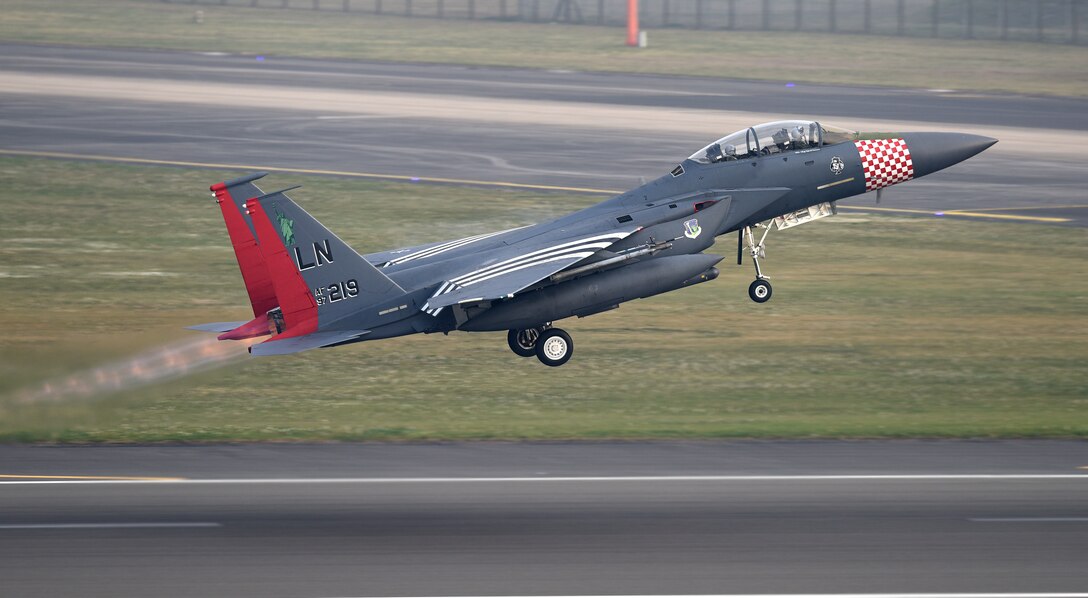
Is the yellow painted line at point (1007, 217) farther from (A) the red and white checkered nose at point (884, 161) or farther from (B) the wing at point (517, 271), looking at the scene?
(B) the wing at point (517, 271)

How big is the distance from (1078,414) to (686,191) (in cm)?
817

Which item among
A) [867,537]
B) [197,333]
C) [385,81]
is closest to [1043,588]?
[867,537]

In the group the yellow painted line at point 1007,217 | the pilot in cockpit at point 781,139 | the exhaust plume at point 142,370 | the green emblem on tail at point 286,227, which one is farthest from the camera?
the yellow painted line at point 1007,217

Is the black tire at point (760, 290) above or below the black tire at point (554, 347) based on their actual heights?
above

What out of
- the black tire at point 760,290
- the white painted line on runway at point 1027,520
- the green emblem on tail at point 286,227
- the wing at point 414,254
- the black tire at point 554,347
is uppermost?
the green emblem on tail at point 286,227

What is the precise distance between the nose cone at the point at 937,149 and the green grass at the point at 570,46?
35.1m

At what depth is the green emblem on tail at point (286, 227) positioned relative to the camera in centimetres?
2320

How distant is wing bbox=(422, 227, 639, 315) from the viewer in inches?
955

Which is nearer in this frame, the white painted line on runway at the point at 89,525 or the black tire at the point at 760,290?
the white painted line on runway at the point at 89,525

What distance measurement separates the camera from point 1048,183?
43125mm

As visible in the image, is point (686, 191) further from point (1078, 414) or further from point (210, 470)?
point (210, 470)

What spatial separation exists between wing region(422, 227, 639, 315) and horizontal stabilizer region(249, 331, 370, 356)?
1502mm

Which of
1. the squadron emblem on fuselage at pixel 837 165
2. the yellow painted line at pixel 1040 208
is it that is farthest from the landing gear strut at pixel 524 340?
the yellow painted line at pixel 1040 208

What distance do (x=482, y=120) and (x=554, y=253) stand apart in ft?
94.1
